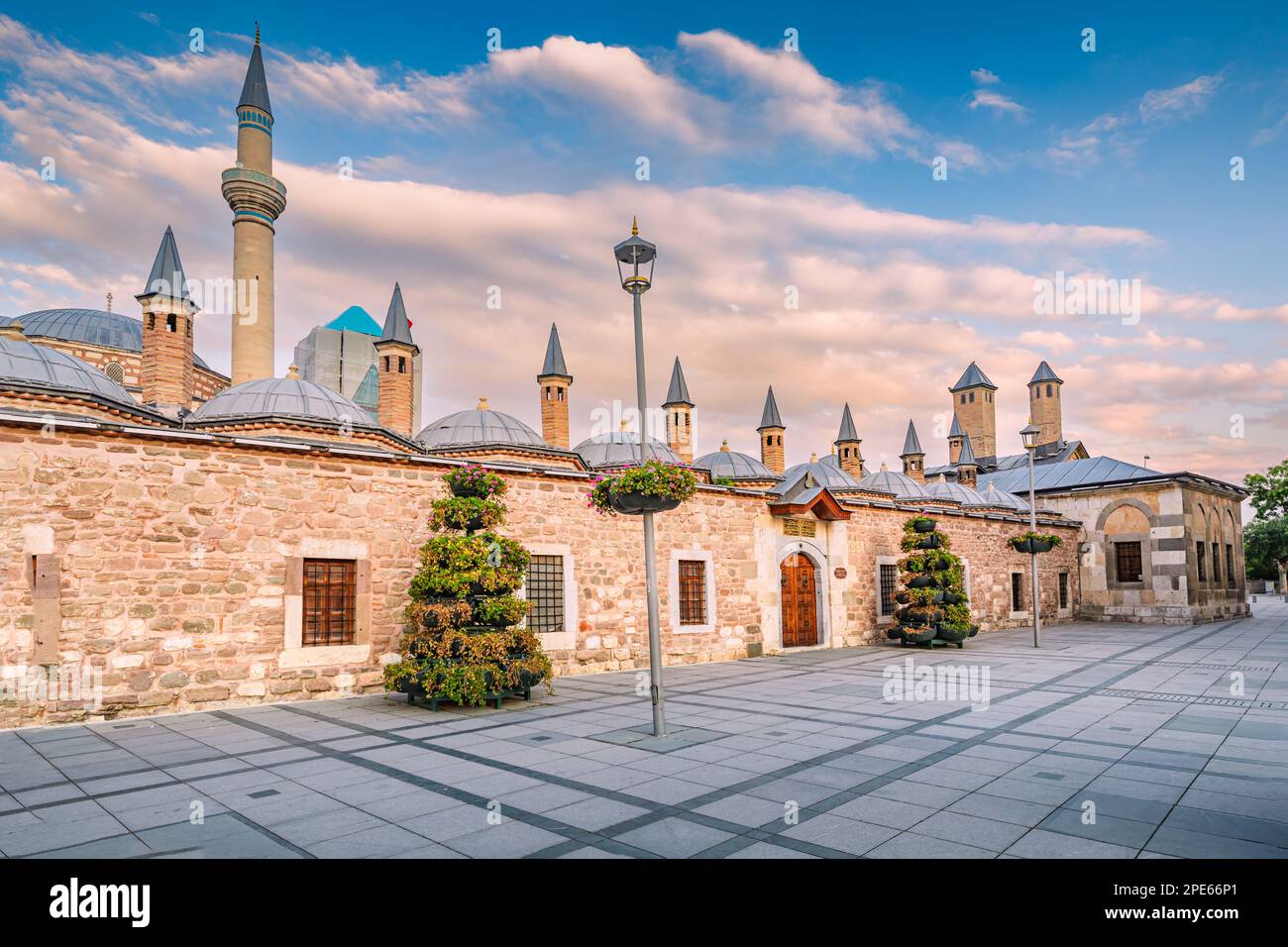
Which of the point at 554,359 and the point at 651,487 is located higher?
the point at 554,359

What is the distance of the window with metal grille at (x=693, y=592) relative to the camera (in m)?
17.3

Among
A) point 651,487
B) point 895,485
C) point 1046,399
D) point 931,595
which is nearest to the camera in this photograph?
A: point 651,487

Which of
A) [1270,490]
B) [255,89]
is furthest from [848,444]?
[255,89]

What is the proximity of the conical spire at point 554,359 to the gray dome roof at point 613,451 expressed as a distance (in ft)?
11.3

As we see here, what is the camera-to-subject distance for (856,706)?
10.9 m

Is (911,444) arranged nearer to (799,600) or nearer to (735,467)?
(735,467)

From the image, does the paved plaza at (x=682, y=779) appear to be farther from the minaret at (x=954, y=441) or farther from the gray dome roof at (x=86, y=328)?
the minaret at (x=954, y=441)

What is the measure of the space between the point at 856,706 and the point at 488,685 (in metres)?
5.59

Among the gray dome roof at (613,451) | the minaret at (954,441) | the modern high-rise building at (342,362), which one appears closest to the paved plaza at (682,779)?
the gray dome roof at (613,451)

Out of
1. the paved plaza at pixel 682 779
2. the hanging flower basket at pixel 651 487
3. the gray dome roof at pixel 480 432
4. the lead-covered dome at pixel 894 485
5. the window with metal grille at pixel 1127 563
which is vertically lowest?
the paved plaza at pixel 682 779

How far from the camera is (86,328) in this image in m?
32.8

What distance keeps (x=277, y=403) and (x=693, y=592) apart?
12374 millimetres

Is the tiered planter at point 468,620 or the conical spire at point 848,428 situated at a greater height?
the conical spire at point 848,428
